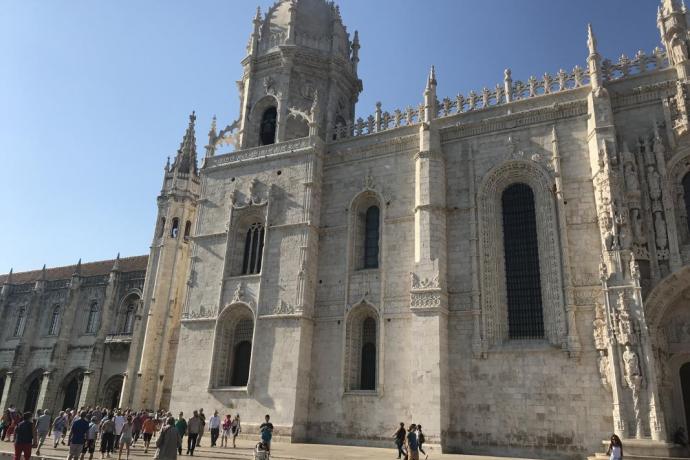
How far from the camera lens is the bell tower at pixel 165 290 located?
97.5ft

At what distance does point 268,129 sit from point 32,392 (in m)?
27.2

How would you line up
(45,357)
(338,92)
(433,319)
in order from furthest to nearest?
1. (45,357)
2. (338,92)
3. (433,319)

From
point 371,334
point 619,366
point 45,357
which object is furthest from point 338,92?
point 45,357

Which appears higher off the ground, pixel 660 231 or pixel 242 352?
pixel 660 231

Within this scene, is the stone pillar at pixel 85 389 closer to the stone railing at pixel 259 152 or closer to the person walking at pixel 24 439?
the stone railing at pixel 259 152

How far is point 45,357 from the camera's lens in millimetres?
37906

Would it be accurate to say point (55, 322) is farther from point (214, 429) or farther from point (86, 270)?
point (214, 429)

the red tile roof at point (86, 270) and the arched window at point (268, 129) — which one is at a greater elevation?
the arched window at point (268, 129)

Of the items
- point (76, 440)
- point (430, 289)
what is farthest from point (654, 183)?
point (76, 440)

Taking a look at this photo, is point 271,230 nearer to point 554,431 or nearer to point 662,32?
point 554,431

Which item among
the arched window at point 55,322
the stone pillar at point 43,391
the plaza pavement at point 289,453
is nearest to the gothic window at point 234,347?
the plaza pavement at point 289,453

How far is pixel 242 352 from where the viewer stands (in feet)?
75.3

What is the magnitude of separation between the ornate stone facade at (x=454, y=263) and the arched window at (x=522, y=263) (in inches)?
2.7

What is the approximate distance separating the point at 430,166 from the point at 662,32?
992 cm
